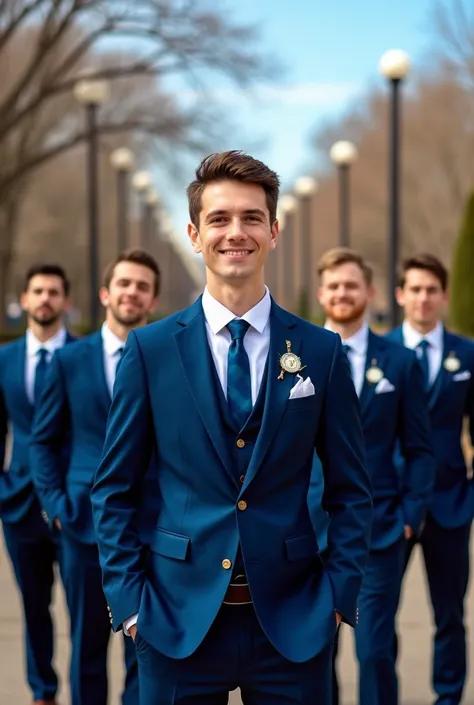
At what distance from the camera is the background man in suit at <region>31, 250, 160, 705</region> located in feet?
17.6

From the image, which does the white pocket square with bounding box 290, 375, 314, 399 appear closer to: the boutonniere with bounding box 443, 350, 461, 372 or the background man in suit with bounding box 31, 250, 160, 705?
the background man in suit with bounding box 31, 250, 160, 705

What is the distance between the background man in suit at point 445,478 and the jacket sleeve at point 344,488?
2.42 m

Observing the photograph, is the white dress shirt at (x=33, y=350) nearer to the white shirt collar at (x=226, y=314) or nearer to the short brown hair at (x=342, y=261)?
the short brown hair at (x=342, y=261)

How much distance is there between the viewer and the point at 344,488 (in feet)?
11.4

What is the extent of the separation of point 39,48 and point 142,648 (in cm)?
2463

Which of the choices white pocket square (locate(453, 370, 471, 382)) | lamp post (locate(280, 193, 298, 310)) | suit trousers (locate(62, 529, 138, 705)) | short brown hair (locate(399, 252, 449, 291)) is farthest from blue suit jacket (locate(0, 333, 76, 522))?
lamp post (locate(280, 193, 298, 310))

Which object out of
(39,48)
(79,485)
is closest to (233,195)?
(79,485)

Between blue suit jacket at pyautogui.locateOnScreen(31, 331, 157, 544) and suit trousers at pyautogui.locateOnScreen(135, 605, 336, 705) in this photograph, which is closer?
suit trousers at pyautogui.locateOnScreen(135, 605, 336, 705)

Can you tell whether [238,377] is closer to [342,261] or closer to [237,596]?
Answer: [237,596]

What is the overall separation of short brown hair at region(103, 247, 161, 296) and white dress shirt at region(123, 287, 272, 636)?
2197 millimetres

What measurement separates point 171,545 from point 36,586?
307 cm

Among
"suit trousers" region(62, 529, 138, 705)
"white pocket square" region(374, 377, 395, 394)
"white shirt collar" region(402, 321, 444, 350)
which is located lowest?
"suit trousers" region(62, 529, 138, 705)

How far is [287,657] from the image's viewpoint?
3244 millimetres

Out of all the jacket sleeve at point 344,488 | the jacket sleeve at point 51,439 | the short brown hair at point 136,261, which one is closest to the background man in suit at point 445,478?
the short brown hair at point 136,261
